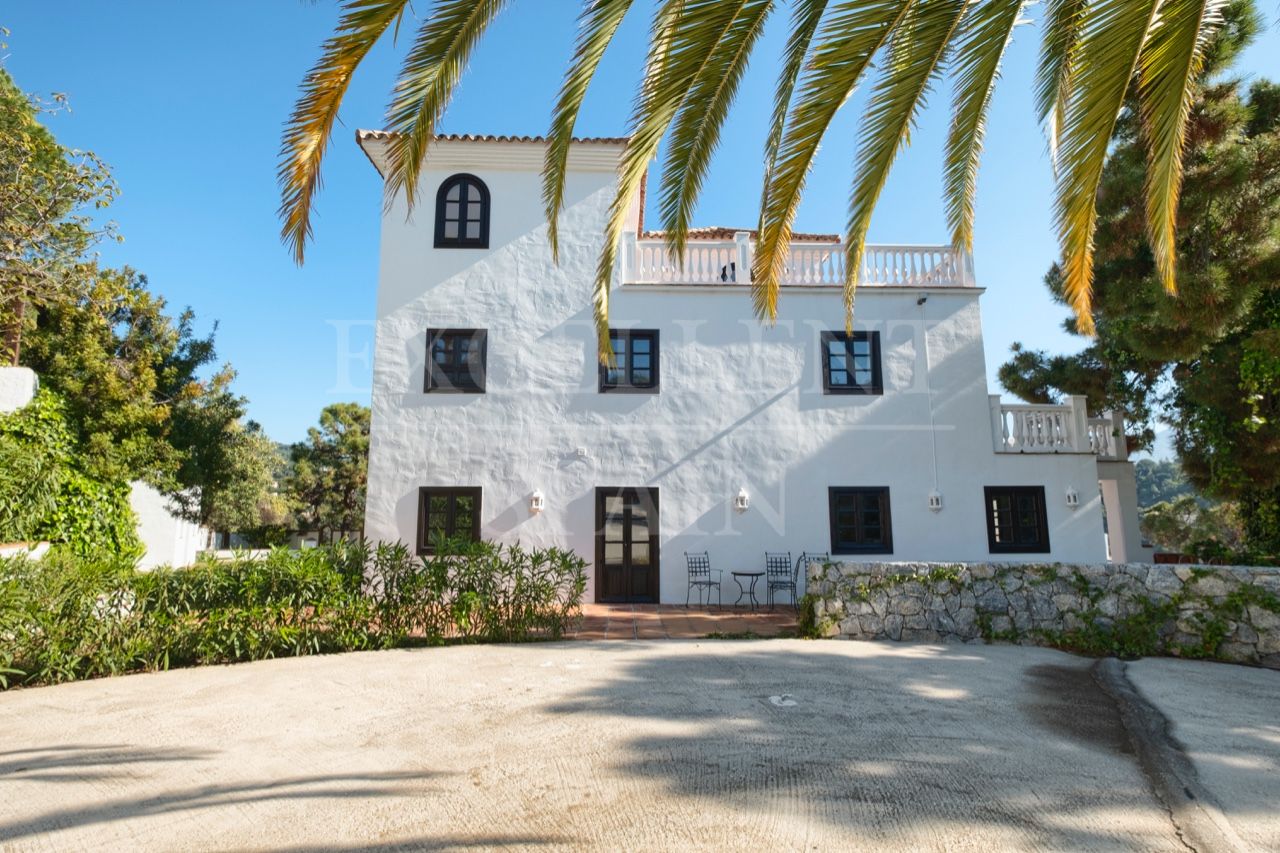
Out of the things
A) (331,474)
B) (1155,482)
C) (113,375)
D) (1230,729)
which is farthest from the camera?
(1155,482)

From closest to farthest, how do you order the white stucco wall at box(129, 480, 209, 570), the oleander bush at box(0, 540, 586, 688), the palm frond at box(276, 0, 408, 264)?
the palm frond at box(276, 0, 408, 264) → the oleander bush at box(0, 540, 586, 688) → the white stucco wall at box(129, 480, 209, 570)

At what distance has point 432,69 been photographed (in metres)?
3.31

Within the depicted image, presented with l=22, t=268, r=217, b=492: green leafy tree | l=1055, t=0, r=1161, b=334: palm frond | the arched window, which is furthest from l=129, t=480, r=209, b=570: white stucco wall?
l=1055, t=0, r=1161, b=334: palm frond

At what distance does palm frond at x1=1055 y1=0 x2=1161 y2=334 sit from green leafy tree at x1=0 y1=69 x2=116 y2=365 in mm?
12683

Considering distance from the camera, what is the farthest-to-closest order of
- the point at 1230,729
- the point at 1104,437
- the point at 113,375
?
the point at 1104,437
the point at 113,375
the point at 1230,729

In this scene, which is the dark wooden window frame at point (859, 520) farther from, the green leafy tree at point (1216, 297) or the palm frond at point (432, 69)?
the palm frond at point (432, 69)

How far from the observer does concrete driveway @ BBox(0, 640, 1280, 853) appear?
3369mm

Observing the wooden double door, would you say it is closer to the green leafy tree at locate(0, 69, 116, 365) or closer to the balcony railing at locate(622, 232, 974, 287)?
the balcony railing at locate(622, 232, 974, 287)

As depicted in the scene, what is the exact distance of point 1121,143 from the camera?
10133 millimetres

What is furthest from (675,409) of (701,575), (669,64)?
(669,64)

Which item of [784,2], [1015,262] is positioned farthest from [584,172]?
[784,2]

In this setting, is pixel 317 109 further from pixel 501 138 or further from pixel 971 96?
pixel 501 138

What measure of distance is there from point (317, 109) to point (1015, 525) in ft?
42.6

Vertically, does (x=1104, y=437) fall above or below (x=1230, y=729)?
above
